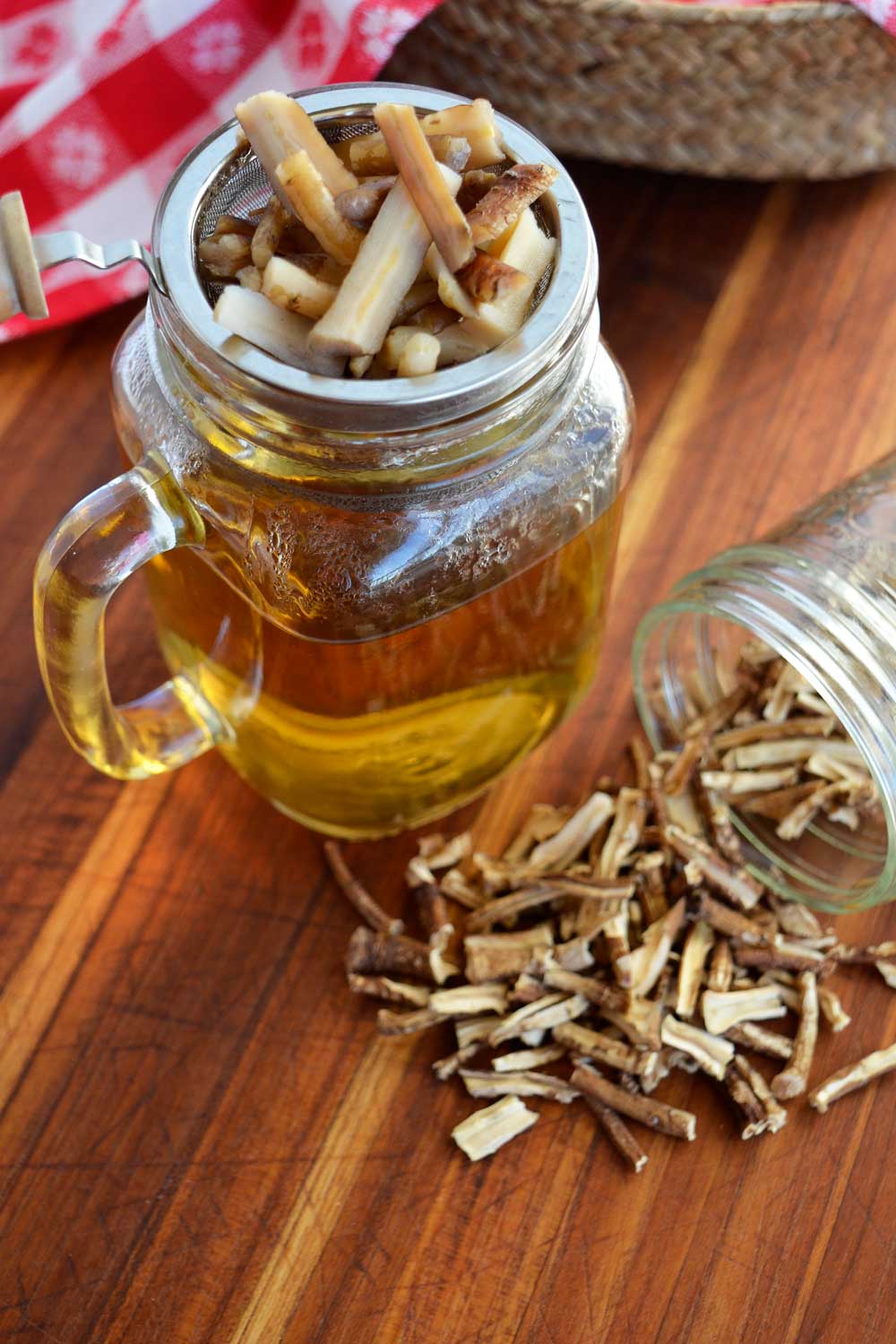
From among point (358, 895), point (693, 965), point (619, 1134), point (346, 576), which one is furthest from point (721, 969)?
point (346, 576)

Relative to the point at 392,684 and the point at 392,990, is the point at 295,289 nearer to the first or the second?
the point at 392,684

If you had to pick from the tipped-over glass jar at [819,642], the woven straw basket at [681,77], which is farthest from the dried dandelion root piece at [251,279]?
the woven straw basket at [681,77]

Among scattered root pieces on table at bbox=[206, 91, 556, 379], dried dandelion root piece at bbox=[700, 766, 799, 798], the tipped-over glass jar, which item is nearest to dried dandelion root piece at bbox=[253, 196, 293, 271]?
scattered root pieces on table at bbox=[206, 91, 556, 379]

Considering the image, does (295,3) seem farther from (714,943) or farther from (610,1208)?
(610,1208)

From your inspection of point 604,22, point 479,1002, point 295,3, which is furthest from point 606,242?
point 479,1002

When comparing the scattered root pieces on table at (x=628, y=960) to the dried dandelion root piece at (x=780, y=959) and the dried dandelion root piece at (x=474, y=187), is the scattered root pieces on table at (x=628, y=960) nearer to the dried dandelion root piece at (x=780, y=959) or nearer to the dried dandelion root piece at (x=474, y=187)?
the dried dandelion root piece at (x=780, y=959)
